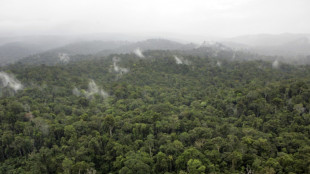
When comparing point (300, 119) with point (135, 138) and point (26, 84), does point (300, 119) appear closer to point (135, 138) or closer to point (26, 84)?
point (135, 138)

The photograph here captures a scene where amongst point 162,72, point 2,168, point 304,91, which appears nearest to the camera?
point 2,168

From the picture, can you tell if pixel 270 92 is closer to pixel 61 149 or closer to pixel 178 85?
pixel 178 85

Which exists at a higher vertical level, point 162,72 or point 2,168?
point 162,72

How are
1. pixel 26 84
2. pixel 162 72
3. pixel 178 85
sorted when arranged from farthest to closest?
pixel 162 72
pixel 178 85
pixel 26 84

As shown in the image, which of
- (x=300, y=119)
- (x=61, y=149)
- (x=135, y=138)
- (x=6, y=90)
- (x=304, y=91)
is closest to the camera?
(x=61, y=149)

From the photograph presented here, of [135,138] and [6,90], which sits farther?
[6,90]

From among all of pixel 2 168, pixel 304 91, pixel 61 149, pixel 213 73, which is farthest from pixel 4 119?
pixel 213 73

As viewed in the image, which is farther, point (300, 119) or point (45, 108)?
point (45, 108)

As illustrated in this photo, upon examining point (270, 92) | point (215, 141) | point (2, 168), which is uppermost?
point (270, 92)

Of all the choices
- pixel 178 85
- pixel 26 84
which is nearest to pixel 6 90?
pixel 26 84

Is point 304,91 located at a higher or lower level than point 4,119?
higher
